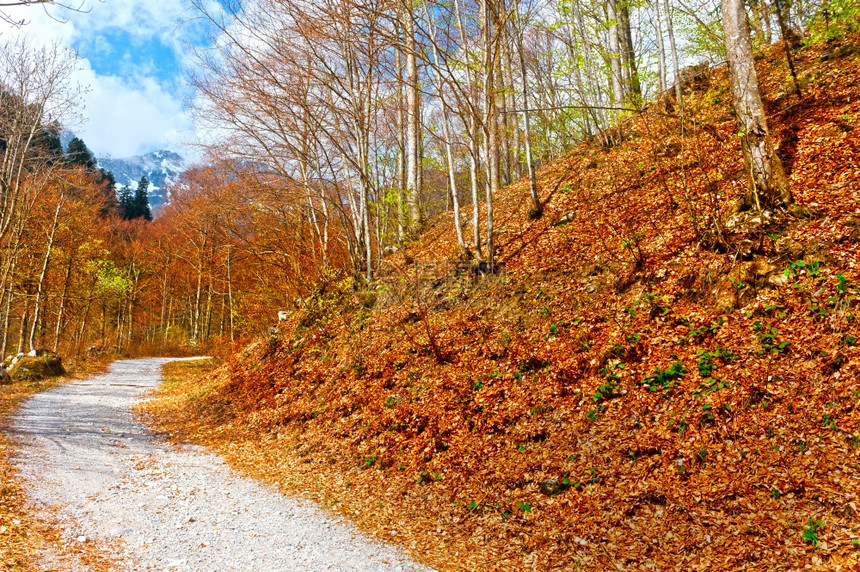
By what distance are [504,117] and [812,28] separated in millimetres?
8686

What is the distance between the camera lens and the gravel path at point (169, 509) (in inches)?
177

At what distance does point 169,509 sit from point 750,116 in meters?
9.69

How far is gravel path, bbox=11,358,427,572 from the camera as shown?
451cm

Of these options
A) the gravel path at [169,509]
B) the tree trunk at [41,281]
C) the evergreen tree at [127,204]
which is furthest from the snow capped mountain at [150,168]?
the gravel path at [169,509]

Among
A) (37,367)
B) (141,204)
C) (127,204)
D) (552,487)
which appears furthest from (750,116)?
(141,204)

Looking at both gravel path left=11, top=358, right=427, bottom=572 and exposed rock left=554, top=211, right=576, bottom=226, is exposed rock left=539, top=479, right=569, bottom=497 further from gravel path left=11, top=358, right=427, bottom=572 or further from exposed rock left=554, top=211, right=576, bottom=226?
exposed rock left=554, top=211, right=576, bottom=226

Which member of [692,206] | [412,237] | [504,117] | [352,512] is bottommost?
[352,512]

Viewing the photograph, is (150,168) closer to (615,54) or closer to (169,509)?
(615,54)

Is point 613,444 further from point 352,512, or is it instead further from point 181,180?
point 181,180

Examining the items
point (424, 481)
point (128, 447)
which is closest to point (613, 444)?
point (424, 481)

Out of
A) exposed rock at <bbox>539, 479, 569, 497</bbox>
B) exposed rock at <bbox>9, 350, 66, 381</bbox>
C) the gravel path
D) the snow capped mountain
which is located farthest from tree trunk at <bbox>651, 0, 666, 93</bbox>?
the snow capped mountain

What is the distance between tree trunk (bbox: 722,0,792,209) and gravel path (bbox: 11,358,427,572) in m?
7.02

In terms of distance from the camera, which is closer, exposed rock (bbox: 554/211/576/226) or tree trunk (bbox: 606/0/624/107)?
exposed rock (bbox: 554/211/576/226)

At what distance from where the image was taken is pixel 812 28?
10086 millimetres
